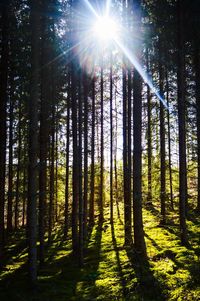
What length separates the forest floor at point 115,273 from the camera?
7.89 metres

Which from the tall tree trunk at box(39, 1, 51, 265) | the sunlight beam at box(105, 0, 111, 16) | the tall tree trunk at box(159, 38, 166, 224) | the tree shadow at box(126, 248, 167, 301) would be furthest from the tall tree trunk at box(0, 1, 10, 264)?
the tall tree trunk at box(159, 38, 166, 224)

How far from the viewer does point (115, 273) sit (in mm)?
9766

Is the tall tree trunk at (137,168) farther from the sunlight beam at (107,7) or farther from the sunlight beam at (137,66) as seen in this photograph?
the sunlight beam at (107,7)

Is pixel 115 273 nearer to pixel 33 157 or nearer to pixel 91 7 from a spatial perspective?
pixel 33 157

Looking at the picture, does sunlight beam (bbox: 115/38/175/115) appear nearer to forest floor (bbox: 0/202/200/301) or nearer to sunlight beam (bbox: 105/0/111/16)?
sunlight beam (bbox: 105/0/111/16)

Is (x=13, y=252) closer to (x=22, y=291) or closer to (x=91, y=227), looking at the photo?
(x=91, y=227)

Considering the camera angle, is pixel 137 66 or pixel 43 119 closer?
pixel 137 66

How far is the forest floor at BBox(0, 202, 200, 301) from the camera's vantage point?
25.9ft

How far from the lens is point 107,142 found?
2467 centimetres

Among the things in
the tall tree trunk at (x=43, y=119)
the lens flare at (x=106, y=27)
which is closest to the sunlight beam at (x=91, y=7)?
the lens flare at (x=106, y=27)

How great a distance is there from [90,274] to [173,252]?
11.2ft

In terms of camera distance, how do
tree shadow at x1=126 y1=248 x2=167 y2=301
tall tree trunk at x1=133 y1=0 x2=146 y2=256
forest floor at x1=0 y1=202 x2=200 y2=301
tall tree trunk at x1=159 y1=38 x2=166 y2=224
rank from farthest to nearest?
tall tree trunk at x1=159 y1=38 x2=166 y2=224
tall tree trunk at x1=133 y1=0 x2=146 y2=256
forest floor at x1=0 y1=202 x2=200 y2=301
tree shadow at x1=126 y1=248 x2=167 y2=301

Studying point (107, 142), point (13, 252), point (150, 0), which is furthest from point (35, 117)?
point (107, 142)

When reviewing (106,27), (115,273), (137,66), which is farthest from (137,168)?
(106,27)
